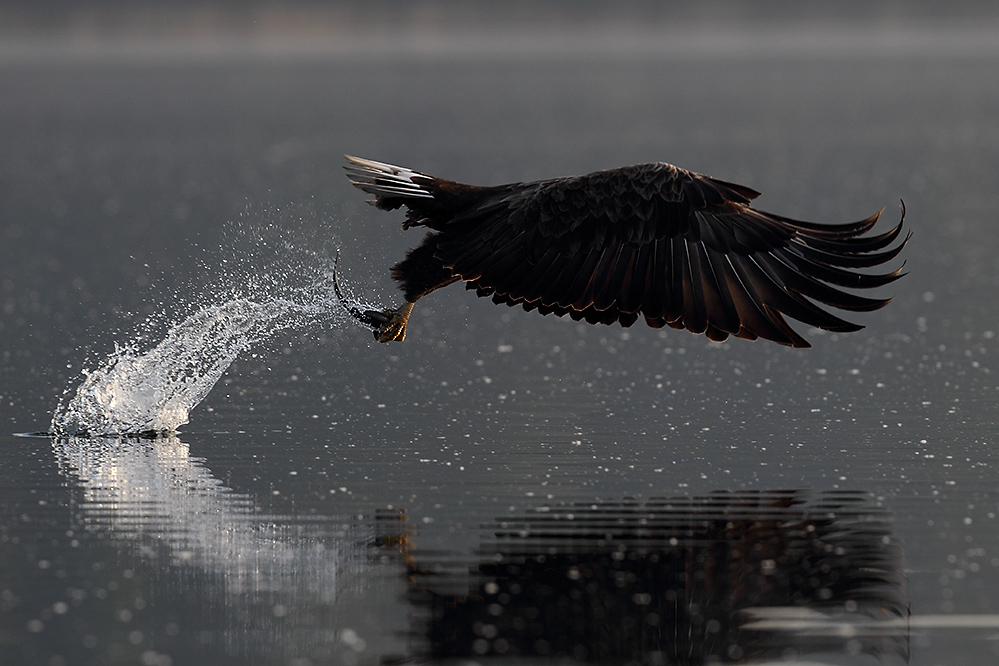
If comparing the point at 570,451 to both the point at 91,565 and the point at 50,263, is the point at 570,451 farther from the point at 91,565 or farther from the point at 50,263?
the point at 50,263

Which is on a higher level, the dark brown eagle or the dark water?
the dark brown eagle

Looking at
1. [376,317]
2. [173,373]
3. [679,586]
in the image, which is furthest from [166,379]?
[679,586]

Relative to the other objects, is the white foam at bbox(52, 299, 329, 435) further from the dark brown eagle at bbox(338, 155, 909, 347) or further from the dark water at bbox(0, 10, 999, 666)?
the dark brown eagle at bbox(338, 155, 909, 347)

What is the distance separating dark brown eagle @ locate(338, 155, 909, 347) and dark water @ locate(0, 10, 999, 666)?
2.45 feet

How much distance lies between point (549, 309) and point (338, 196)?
1638 centimetres

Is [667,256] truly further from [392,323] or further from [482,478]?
[392,323]

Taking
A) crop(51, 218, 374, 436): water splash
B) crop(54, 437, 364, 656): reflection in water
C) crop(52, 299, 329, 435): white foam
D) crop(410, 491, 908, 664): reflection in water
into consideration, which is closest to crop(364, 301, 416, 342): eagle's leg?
crop(51, 218, 374, 436): water splash

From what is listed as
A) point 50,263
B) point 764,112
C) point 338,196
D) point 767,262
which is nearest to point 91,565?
point 767,262

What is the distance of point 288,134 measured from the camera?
1547 inches

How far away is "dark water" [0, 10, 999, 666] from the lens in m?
6.01

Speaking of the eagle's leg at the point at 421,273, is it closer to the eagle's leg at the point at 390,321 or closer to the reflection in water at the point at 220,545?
the eagle's leg at the point at 390,321

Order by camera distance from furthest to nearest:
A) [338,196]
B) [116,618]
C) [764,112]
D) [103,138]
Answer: [764,112]
[103,138]
[338,196]
[116,618]

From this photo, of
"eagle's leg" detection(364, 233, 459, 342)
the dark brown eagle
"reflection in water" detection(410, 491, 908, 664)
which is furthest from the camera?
"eagle's leg" detection(364, 233, 459, 342)

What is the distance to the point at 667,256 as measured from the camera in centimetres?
828
